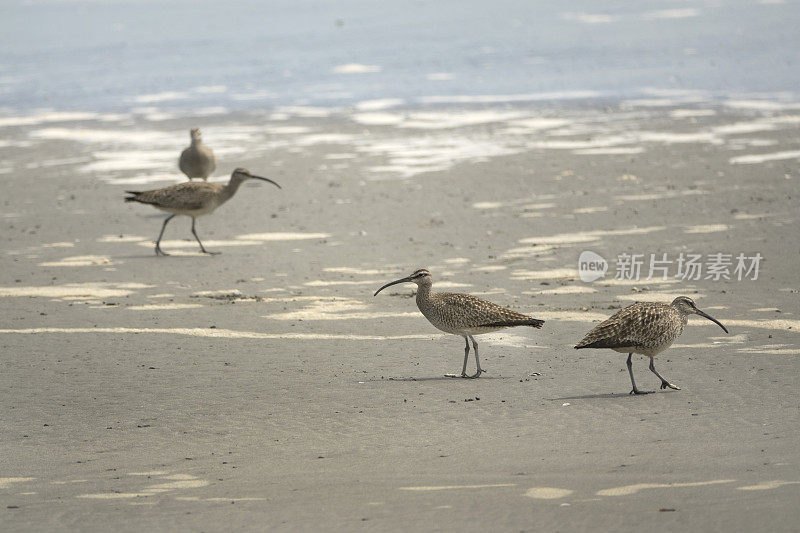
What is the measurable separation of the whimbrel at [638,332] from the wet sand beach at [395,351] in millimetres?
400

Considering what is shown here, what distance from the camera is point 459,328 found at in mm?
10312

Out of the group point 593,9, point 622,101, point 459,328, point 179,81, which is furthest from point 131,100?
point 593,9

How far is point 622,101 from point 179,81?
61.3 feet

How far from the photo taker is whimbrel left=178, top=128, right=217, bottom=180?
826 inches

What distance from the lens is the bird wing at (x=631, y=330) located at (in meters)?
9.48

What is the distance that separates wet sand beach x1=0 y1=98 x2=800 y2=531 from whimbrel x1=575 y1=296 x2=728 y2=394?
0.40 metres

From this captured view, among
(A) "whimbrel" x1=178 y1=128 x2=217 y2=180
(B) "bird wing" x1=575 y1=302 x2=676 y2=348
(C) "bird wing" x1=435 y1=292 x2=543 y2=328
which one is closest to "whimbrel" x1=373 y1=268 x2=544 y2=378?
(C) "bird wing" x1=435 y1=292 x2=543 y2=328

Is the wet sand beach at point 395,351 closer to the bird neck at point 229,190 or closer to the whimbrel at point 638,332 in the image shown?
the whimbrel at point 638,332

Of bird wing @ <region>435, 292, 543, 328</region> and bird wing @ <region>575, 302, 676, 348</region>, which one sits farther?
bird wing @ <region>435, 292, 543, 328</region>

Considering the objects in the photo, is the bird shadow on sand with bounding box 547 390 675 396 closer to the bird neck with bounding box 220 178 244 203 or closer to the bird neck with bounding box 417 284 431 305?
the bird neck with bounding box 417 284 431 305

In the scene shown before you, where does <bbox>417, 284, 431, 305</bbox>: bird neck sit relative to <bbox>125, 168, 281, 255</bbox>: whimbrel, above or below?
above

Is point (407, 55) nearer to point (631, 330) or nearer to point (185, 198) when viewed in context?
point (185, 198)

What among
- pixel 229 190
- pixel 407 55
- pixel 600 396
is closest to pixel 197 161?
pixel 229 190

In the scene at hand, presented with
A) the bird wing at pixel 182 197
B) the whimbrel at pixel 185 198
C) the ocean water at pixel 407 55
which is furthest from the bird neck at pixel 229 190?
the ocean water at pixel 407 55
